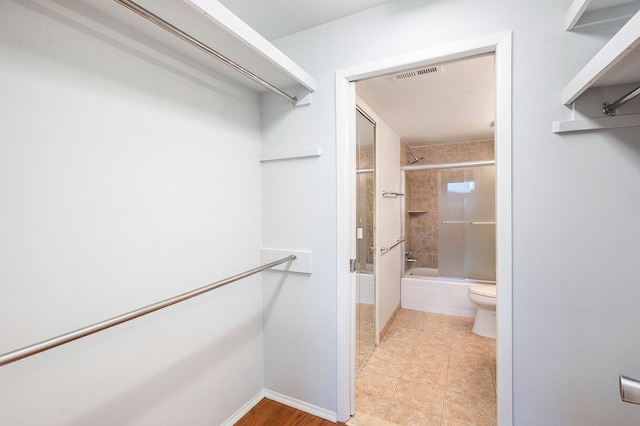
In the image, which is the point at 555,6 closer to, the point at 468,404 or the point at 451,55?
the point at 451,55

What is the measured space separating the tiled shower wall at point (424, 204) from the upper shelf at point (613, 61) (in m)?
3.16

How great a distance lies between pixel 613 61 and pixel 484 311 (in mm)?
2657

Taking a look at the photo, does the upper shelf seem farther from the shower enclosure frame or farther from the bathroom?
the shower enclosure frame

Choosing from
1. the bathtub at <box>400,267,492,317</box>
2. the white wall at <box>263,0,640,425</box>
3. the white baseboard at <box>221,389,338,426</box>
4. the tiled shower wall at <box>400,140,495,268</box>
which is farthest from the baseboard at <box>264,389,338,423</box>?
the tiled shower wall at <box>400,140,495,268</box>

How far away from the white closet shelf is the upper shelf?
125 cm

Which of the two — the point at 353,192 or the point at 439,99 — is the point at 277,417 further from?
the point at 439,99

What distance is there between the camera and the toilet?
276cm

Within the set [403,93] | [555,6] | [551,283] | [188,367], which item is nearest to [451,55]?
[555,6]

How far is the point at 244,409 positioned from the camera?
176 centimetres

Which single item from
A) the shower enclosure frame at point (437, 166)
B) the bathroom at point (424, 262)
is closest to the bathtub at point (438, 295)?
the bathroom at point (424, 262)

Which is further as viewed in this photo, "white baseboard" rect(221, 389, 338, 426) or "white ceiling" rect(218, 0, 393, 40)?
"white baseboard" rect(221, 389, 338, 426)

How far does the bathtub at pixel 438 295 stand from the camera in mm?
3340

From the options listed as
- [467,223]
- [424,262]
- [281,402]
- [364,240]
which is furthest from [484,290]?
[281,402]

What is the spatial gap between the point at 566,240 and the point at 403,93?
1690 millimetres
